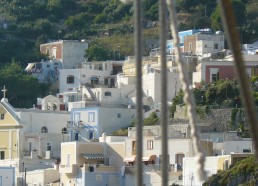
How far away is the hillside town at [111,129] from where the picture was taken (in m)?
60.5

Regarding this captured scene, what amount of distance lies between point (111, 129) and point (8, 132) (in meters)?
5.45

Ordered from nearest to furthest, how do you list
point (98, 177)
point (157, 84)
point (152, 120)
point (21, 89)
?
point (98, 177) → point (152, 120) → point (157, 84) → point (21, 89)

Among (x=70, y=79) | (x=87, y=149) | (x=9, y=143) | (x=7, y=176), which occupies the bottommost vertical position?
(x=7, y=176)

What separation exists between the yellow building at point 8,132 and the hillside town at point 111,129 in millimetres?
52

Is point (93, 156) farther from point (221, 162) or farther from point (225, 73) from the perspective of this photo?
point (225, 73)

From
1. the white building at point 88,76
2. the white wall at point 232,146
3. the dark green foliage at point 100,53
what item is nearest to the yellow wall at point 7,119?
the white building at point 88,76

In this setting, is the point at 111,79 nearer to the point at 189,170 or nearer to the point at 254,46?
the point at 254,46

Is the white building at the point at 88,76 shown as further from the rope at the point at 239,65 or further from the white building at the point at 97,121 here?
Result: the rope at the point at 239,65

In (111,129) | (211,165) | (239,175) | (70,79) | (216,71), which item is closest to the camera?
(239,175)

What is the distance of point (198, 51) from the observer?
283ft

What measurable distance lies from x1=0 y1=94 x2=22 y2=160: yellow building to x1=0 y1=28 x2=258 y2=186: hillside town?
0.05m

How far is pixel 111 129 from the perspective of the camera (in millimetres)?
71312

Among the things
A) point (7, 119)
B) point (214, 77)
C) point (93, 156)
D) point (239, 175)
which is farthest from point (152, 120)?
point (239, 175)

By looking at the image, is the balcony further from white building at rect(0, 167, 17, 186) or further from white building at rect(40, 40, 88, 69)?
white building at rect(40, 40, 88, 69)
